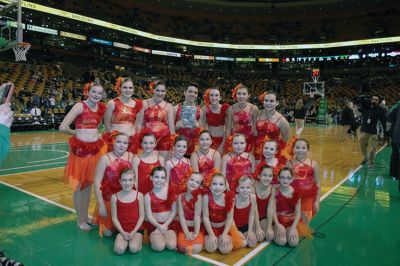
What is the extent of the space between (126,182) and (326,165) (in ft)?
21.4

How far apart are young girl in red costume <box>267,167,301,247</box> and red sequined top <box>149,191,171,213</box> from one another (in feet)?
3.93

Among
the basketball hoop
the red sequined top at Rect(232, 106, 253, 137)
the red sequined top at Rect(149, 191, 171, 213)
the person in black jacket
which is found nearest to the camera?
the red sequined top at Rect(149, 191, 171, 213)

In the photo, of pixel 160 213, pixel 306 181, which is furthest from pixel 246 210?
pixel 160 213

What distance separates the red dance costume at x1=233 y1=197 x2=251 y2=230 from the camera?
362 cm

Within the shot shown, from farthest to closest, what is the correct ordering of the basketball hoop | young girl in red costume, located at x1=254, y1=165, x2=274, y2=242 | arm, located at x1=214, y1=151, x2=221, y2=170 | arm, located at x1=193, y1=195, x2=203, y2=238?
the basketball hoop → arm, located at x1=214, y1=151, x2=221, y2=170 → young girl in red costume, located at x1=254, y1=165, x2=274, y2=242 → arm, located at x1=193, y1=195, x2=203, y2=238

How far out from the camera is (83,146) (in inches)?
150

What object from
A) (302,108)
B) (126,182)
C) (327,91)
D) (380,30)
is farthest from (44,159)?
(380,30)

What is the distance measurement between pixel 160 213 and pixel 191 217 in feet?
1.16

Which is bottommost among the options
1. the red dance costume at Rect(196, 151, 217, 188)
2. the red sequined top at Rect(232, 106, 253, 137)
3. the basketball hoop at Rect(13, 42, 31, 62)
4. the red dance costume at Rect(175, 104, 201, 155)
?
the red dance costume at Rect(196, 151, 217, 188)

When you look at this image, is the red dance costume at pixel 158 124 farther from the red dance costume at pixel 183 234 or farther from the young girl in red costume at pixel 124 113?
the red dance costume at pixel 183 234

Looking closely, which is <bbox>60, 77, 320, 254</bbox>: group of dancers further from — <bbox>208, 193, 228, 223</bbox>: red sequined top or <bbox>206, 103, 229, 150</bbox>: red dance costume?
<bbox>206, 103, 229, 150</bbox>: red dance costume

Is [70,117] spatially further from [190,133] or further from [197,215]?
[197,215]

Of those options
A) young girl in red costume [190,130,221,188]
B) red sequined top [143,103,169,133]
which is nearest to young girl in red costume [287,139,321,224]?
young girl in red costume [190,130,221,188]

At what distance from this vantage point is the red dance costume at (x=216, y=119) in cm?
480
